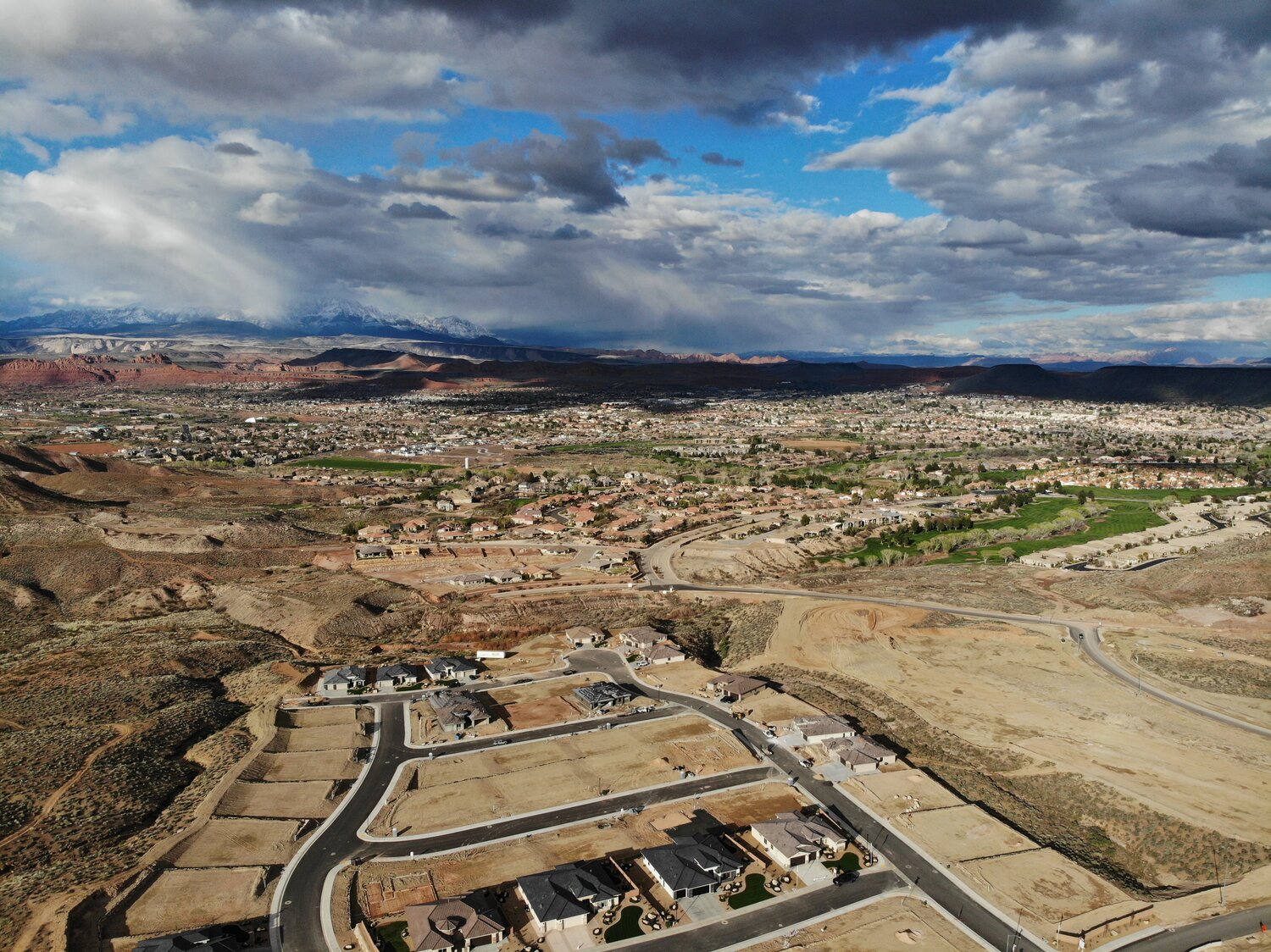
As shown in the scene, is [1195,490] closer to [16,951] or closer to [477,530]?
[477,530]

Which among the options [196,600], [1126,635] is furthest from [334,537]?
[1126,635]

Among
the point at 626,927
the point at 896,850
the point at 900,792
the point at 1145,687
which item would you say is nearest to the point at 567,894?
the point at 626,927


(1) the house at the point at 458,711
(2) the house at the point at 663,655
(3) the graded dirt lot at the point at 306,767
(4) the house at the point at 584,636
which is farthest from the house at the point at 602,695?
(3) the graded dirt lot at the point at 306,767

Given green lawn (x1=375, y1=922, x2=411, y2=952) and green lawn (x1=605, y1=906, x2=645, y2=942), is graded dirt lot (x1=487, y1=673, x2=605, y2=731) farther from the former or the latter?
green lawn (x1=605, y1=906, x2=645, y2=942)

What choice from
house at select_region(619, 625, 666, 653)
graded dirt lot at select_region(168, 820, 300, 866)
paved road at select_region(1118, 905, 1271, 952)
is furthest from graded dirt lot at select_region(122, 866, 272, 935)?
paved road at select_region(1118, 905, 1271, 952)

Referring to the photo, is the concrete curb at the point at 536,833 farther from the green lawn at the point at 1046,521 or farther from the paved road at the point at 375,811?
the green lawn at the point at 1046,521

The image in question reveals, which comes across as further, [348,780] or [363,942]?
[348,780]

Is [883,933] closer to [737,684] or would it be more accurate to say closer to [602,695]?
[737,684]
